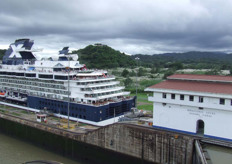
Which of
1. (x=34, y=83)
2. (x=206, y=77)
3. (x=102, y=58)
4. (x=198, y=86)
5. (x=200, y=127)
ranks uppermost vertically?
(x=102, y=58)

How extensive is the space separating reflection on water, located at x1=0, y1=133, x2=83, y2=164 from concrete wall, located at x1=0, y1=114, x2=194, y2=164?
108 centimetres

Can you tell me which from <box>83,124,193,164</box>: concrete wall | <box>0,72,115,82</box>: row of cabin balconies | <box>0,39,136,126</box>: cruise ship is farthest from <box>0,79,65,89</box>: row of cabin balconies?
<box>83,124,193,164</box>: concrete wall

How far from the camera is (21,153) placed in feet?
90.6

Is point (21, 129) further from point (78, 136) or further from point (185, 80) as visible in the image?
point (185, 80)

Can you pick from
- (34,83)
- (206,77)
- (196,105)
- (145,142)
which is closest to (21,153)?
(34,83)

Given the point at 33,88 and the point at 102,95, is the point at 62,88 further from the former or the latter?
the point at 33,88

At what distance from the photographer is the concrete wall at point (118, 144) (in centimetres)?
2025

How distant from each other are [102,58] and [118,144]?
3938 inches

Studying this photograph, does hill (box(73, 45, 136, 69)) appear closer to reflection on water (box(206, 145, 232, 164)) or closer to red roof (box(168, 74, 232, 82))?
red roof (box(168, 74, 232, 82))

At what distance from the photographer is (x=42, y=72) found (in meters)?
36.3

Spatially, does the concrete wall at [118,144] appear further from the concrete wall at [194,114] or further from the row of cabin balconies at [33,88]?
the row of cabin balconies at [33,88]

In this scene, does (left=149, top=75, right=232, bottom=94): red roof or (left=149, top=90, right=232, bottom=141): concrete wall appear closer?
(left=149, top=90, right=232, bottom=141): concrete wall

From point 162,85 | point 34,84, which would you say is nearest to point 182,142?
point 162,85

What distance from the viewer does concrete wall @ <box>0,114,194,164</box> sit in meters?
20.2
